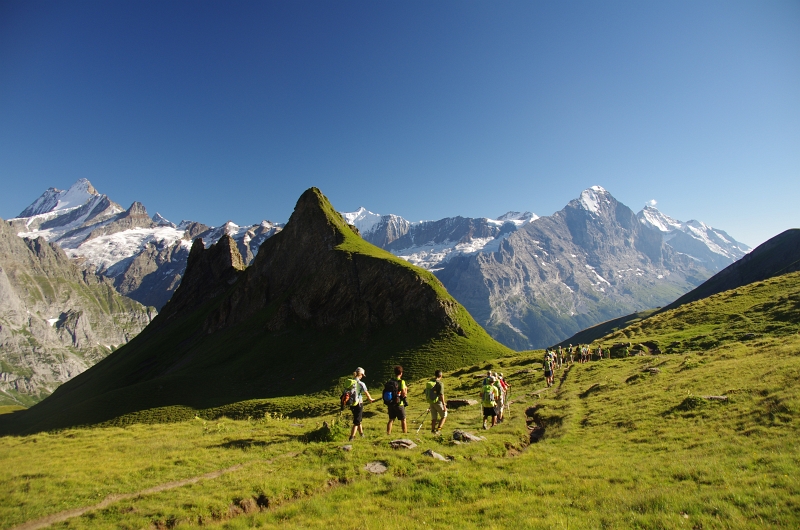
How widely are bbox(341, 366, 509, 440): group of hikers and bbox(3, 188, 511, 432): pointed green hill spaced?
4644 cm

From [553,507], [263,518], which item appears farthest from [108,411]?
[553,507]

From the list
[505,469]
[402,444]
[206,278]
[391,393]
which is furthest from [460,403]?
[206,278]

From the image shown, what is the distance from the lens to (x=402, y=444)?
20609mm

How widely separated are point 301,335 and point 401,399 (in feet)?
253

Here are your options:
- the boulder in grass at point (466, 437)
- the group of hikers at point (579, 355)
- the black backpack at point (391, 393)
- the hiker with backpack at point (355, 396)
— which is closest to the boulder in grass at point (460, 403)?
the boulder in grass at point (466, 437)

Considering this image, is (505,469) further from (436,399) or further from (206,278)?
(206,278)

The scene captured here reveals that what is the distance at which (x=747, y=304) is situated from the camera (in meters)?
60.2

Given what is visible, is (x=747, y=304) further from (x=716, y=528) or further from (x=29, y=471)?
(x=29, y=471)

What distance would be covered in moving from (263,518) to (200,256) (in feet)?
642

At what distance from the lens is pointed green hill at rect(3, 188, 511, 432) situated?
75.4m

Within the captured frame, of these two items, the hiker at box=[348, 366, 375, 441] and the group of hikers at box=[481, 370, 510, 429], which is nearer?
the hiker at box=[348, 366, 375, 441]

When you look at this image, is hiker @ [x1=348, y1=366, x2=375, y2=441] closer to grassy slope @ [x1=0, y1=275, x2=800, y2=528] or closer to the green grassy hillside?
grassy slope @ [x1=0, y1=275, x2=800, y2=528]

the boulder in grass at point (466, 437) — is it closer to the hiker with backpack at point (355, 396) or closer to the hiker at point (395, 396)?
the hiker at point (395, 396)

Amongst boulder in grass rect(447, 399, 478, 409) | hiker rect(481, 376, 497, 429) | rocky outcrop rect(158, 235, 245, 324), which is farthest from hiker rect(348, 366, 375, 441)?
rocky outcrop rect(158, 235, 245, 324)
